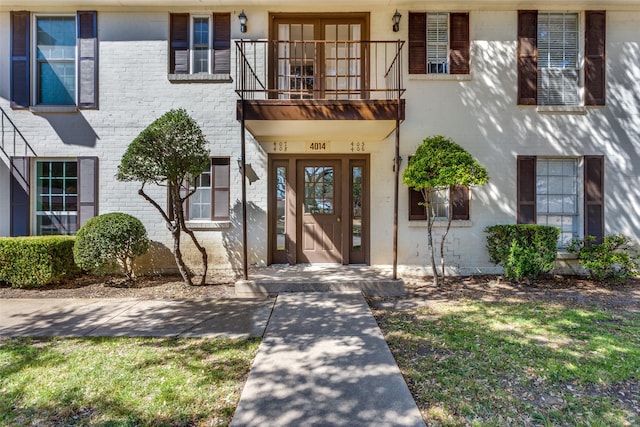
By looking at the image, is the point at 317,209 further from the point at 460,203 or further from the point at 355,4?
the point at 355,4

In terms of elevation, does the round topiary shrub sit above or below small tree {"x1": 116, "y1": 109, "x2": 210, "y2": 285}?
below

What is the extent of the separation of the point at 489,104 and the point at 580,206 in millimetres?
3035

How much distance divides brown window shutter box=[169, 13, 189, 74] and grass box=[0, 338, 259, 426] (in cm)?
580

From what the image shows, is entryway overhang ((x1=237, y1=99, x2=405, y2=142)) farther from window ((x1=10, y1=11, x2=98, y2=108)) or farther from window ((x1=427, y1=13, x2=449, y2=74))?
window ((x1=10, y1=11, x2=98, y2=108))

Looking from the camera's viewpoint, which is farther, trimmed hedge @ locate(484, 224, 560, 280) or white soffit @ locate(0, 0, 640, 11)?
white soffit @ locate(0, 0, 640, 11)

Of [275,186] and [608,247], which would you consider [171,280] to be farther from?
[608,247]

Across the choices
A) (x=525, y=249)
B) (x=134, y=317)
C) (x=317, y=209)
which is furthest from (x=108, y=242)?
(x=525, y=249)

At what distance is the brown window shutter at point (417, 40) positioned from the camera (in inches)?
270

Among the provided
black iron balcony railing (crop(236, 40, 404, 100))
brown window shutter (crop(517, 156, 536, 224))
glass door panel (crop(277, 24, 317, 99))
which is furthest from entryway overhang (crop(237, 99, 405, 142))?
brown window shutter (crop(517, 156, 536, 224))

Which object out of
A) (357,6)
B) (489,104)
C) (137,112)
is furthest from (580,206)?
(137,112)

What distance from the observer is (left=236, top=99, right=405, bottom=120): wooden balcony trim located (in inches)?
222

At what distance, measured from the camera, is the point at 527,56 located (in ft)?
22.5

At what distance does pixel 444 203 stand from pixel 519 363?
4.10 meters

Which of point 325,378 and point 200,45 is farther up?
point 200,45
